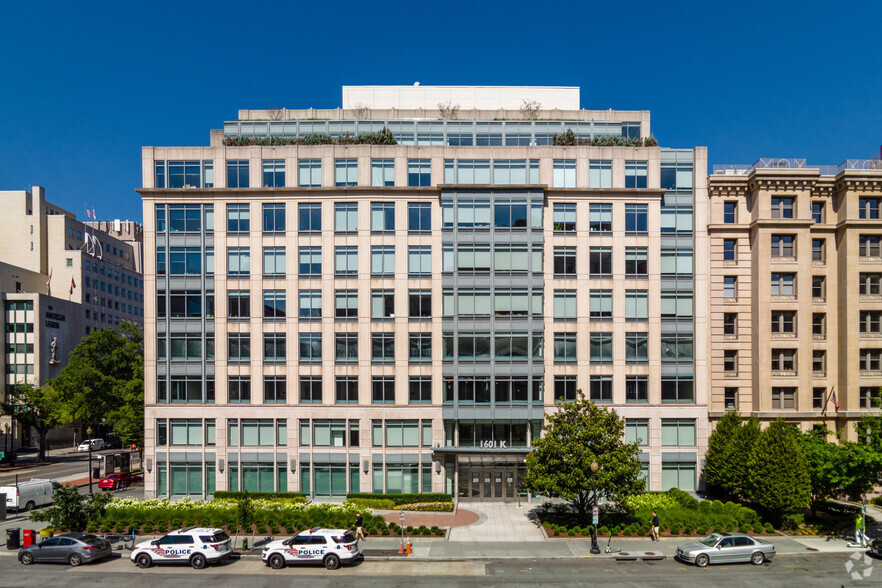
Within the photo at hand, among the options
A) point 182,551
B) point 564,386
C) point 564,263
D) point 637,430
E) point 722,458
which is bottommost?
point 182,551

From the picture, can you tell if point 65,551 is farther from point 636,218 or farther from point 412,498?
point 636,218

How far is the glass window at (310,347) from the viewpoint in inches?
1734

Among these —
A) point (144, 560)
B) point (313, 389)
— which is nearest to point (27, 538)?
point (144, 560)

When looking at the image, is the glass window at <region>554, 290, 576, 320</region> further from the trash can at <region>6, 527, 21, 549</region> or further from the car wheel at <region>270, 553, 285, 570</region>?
the trash can at <region>6, 527, 21, 549</region>

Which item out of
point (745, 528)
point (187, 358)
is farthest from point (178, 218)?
point (745, 528)

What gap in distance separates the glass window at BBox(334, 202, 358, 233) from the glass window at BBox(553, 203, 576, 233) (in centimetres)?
1612

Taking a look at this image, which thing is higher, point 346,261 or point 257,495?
point 346,261

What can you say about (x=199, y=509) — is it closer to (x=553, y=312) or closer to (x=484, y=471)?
(x=484, y=471)

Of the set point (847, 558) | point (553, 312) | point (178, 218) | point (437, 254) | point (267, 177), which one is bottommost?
point (847, 558)

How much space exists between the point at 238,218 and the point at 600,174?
96.6 feet

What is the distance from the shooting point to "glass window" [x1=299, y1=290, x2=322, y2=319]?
44.1 meters

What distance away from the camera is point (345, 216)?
44188 millimetres

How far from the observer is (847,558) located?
30.1 metres

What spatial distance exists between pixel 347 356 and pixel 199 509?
48.3ft
